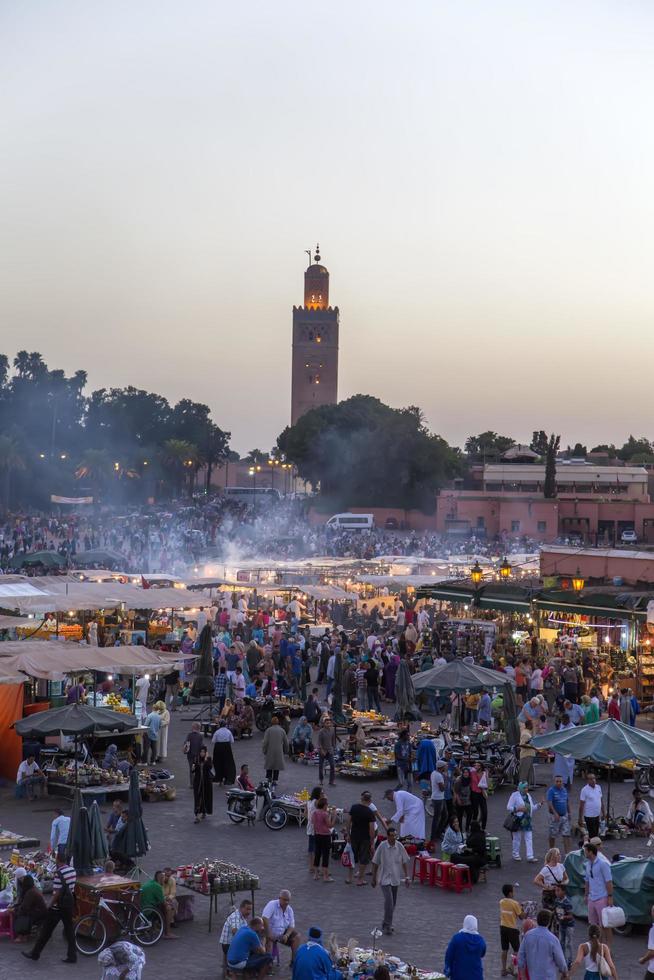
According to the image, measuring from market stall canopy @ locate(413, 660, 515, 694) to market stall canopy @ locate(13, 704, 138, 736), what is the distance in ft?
16.2

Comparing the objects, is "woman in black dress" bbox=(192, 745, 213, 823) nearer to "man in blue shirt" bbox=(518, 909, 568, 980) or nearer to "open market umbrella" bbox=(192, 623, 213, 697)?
"man in blue shirt" bbox=(518, 909, 568, 980)

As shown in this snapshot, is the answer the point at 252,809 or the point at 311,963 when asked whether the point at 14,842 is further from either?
the point at 311,963

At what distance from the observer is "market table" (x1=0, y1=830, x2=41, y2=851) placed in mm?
13219

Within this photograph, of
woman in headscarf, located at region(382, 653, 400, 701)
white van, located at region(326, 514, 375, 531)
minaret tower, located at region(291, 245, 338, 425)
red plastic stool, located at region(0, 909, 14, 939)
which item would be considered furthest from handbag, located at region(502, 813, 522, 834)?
minaret tower, located at region(291, 245, 338, 425)

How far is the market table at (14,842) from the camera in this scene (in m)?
13.2

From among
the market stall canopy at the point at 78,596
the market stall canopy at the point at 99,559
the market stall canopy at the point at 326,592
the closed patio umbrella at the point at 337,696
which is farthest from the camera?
the market stall canopy at the point at 99,559

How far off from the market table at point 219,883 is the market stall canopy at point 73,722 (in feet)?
12.2

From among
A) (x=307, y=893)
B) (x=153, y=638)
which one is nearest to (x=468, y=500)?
(x=153, y=638)

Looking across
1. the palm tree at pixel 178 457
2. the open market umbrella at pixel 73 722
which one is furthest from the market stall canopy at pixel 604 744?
the palm tree at pixel 178 457

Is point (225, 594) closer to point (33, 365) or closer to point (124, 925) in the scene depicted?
point (124, 925)

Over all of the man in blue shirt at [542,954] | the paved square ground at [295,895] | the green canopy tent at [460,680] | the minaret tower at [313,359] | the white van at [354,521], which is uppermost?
the minaret tower at [313,359]

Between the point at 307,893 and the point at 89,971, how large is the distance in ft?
9.39

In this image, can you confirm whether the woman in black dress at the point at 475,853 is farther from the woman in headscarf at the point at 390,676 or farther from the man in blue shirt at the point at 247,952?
the woman in headscarf at the point at 390,676

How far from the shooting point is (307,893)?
1245 cm
